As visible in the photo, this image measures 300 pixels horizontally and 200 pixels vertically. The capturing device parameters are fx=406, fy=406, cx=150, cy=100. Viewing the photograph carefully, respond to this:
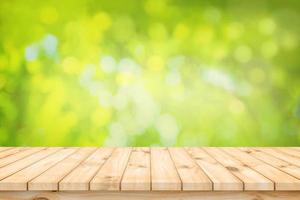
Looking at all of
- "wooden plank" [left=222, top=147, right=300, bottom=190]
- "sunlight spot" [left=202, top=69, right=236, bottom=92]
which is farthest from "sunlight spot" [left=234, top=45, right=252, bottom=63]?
"wooden plank" [left=222, top=147, right=300, bottom=190]

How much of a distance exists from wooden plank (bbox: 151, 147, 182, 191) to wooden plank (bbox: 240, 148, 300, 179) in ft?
1.54

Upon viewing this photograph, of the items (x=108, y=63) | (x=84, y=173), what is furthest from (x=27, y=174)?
(x=108, y=63)

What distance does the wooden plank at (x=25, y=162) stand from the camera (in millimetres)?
1661

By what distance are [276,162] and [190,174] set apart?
570mm

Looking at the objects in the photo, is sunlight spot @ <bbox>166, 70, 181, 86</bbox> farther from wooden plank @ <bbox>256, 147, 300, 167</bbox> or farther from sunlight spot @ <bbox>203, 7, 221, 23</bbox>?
wooden plank @ <bbox>256, 147, 300, 167</bbox>

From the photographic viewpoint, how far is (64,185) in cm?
146

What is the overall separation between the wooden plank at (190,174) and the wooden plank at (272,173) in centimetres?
25

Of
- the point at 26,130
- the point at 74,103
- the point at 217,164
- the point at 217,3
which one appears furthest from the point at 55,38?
the point at 217,164

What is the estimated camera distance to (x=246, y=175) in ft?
5.29

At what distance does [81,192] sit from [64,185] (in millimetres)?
70

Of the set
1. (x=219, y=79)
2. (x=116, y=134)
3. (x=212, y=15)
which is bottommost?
(x=116, y=134)

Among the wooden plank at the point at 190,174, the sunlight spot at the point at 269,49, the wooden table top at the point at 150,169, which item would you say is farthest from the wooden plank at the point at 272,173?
the sunlight spot at the point at 269,49

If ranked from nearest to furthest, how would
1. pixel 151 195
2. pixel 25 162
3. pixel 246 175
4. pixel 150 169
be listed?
pixel 151 195, pixel 246 175, pixel 150 169, pixel 25 162

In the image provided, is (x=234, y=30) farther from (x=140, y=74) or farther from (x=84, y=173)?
(x=84, y=173)
